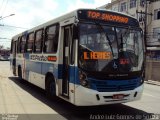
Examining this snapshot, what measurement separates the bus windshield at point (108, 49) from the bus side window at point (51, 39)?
2017 millimetres

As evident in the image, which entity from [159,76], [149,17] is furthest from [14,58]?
[149,17]

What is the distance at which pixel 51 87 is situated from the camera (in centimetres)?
1102

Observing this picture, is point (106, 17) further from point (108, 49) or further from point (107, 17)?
point (108, 49)

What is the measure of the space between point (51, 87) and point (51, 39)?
1.71 meters

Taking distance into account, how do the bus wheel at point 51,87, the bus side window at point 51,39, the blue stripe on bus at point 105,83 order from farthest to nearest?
the bus wheel at point 51,87
the bus side window at point 51,39
the blue stripe on bus at point 105,83

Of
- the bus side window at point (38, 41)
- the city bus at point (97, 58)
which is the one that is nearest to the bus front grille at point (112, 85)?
the city bus at point (97, 58)

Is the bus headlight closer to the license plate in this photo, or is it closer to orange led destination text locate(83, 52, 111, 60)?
orange led destination text locate(83, 52, 111, 60)

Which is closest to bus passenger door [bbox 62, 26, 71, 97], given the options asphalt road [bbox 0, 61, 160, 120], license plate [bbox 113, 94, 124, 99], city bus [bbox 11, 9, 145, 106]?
city bus [bbox 11, 9, 145, 106]

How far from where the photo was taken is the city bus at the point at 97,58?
8.59 metres

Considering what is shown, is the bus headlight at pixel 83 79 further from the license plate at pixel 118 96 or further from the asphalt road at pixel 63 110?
the asphalt road at pixel 63 110

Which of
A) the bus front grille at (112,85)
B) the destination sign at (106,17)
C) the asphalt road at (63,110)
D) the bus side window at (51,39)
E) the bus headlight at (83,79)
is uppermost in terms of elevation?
the destination sign at (106,17)

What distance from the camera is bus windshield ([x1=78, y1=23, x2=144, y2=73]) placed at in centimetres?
866

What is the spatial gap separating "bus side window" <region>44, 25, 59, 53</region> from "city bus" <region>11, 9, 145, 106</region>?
0.13 ft

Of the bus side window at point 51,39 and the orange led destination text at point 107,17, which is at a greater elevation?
the orange led destination text at point 107,17
